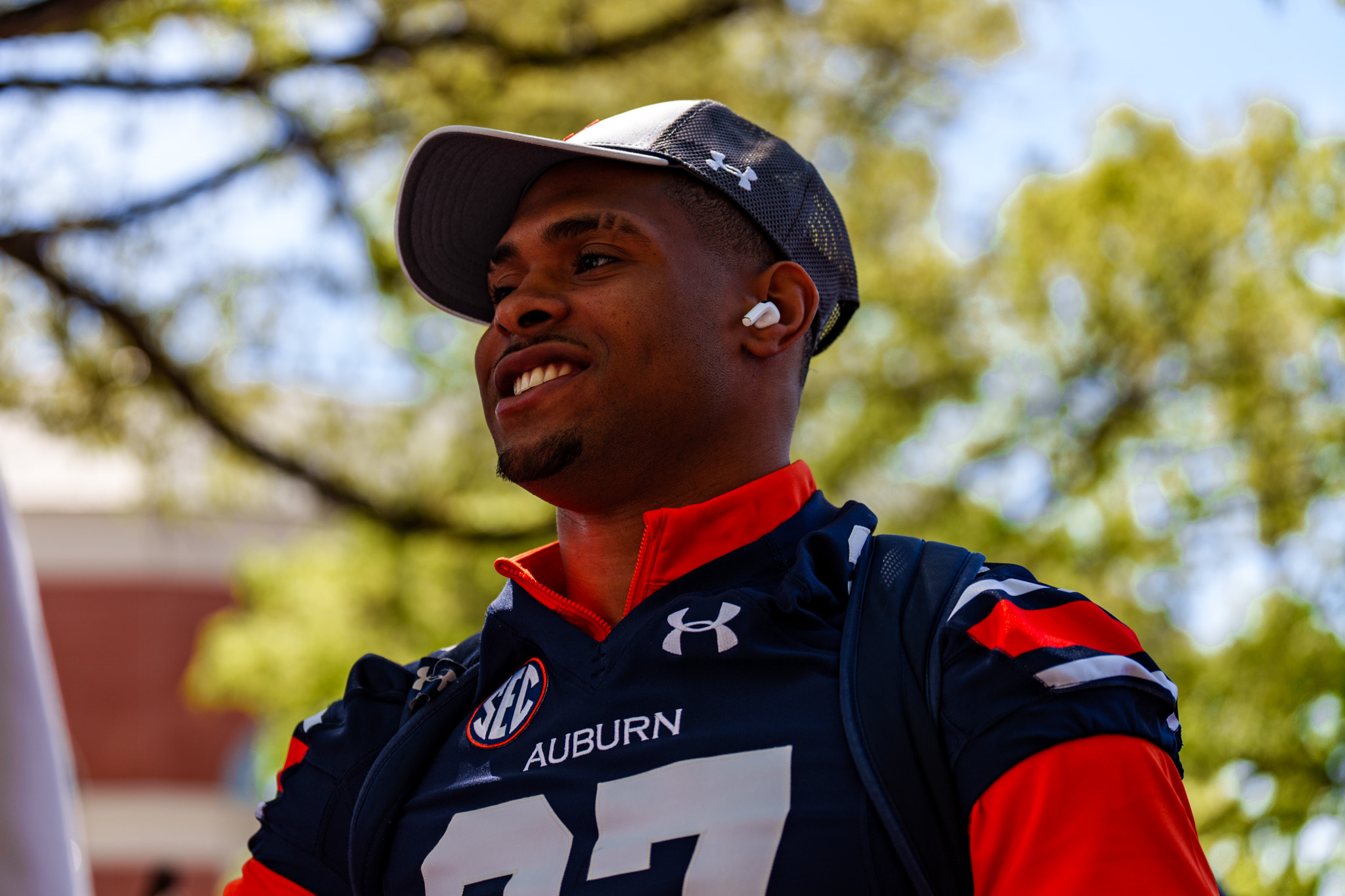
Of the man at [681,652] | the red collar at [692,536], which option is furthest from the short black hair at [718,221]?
the red collar at [692,536]

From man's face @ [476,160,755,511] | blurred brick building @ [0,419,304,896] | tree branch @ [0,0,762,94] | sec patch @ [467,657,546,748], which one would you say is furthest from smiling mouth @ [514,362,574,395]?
blurred brick building @ [0,419,304,896]

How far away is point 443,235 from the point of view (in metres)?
2.48

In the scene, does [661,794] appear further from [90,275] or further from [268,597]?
[268,597]

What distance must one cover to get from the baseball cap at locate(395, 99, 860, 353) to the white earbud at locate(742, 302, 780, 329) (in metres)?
0.13

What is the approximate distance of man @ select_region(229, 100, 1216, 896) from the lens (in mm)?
1374

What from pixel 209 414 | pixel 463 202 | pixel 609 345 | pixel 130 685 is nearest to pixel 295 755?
pixel 609 345

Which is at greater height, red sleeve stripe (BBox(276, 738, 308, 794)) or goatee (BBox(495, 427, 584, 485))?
goatee (BBox(495, 427, 584, 485))

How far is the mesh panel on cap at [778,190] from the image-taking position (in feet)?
6.84

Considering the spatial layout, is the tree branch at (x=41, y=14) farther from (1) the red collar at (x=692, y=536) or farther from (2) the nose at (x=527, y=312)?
(1) the red collar at (x=692, y=536)

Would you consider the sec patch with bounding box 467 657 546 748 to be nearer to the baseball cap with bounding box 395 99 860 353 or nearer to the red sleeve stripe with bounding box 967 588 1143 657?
the red sleeve stripe with bounding box 967 588 1143 657

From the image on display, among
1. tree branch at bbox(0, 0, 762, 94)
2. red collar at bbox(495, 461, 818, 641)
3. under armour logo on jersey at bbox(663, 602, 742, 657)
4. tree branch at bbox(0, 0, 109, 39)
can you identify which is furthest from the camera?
tree branch at bbox(0, 0, 762, 94)

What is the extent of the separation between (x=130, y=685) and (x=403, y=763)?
20.4 m

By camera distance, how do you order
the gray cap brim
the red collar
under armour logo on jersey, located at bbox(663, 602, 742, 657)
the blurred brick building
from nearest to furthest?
under armour logo on jersey, located at bbox(663, 602, 742, 657) < the red collar < the gray cap brim < the blurred brick building

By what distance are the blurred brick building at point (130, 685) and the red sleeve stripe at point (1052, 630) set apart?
760 inches
